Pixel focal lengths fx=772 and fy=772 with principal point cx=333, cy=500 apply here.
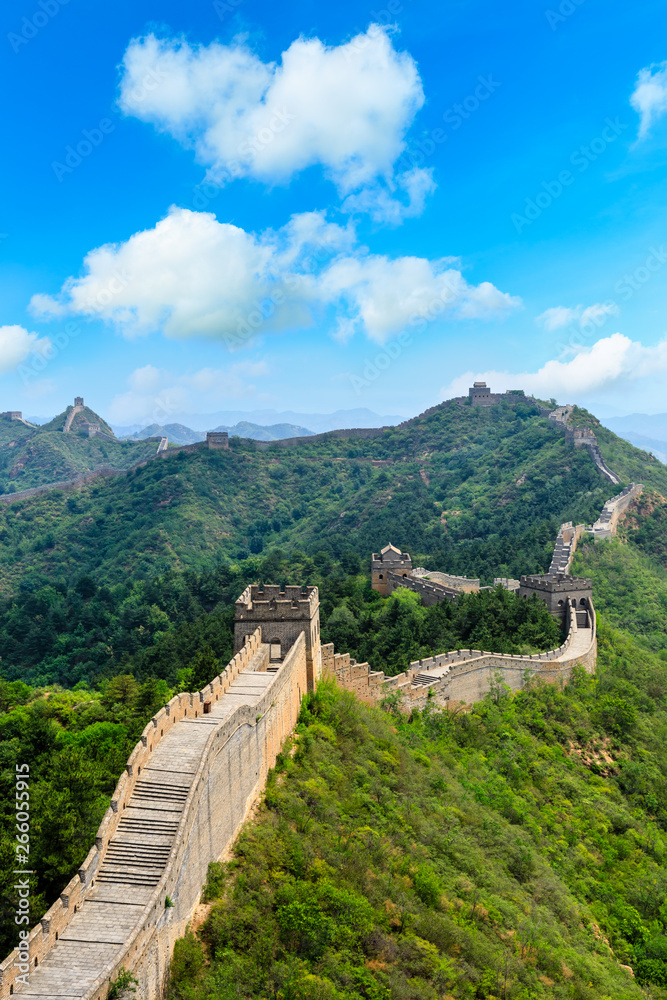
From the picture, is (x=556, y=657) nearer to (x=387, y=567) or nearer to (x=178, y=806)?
(x=387, y=567)

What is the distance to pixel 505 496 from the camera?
86.3 metres

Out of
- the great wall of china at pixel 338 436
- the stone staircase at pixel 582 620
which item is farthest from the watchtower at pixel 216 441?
the stone staircase at pixel 582 620

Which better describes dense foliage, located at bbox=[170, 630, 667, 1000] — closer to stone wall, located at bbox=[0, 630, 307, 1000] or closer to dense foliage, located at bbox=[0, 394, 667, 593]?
stone wall, located at bbox=[0, 630, 307, 1000]

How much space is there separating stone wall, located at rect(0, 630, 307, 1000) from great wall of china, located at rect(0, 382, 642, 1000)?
3 centimetres

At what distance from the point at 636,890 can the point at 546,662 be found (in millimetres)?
11912

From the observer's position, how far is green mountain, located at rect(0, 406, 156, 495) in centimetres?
15425

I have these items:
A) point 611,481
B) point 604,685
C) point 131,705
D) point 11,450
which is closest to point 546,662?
point 604,685

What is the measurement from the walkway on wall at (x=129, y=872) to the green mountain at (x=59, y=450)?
136306mm

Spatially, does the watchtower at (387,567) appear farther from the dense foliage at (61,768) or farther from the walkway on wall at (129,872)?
the walkway on wall at (129,872)

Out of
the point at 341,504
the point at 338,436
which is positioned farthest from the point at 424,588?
the point at 338,436

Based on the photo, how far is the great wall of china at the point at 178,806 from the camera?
1279 centimetres

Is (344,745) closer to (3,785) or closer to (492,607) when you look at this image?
(3,785)

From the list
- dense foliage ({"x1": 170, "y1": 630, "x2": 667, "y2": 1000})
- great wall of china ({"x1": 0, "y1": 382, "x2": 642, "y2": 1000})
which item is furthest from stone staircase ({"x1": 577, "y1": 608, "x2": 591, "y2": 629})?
great wall of china ({"x1": 0, "y1": 382, "x2": 642, "y2": 1000})

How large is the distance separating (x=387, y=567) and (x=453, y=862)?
30.0 metres
